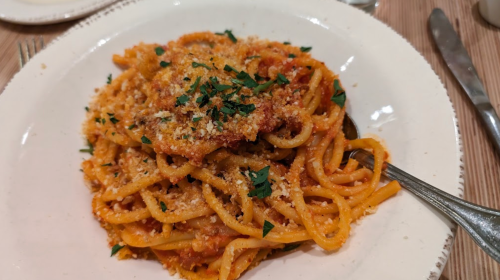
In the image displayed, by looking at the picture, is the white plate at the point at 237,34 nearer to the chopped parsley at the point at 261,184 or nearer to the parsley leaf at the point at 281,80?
the chopped parsley at the point at 261,184

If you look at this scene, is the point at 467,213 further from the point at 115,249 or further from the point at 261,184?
the point at 115,249

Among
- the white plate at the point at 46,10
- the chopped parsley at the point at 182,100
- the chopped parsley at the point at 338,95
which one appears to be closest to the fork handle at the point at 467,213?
the chopped parsley at the point at 338,95

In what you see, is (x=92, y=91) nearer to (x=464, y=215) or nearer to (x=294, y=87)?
(x=294, y=87)

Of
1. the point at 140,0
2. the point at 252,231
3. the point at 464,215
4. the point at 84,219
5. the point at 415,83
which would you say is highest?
the point at 415,83

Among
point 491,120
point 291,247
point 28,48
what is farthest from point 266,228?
point 28,48

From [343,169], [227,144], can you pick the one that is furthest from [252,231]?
[343,169]

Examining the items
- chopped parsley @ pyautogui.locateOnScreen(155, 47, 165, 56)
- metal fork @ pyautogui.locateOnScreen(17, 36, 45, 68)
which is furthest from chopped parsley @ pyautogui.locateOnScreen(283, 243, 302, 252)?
metal fork @ pyautogui.locateOnScreen(17, 36, 45, 68)
